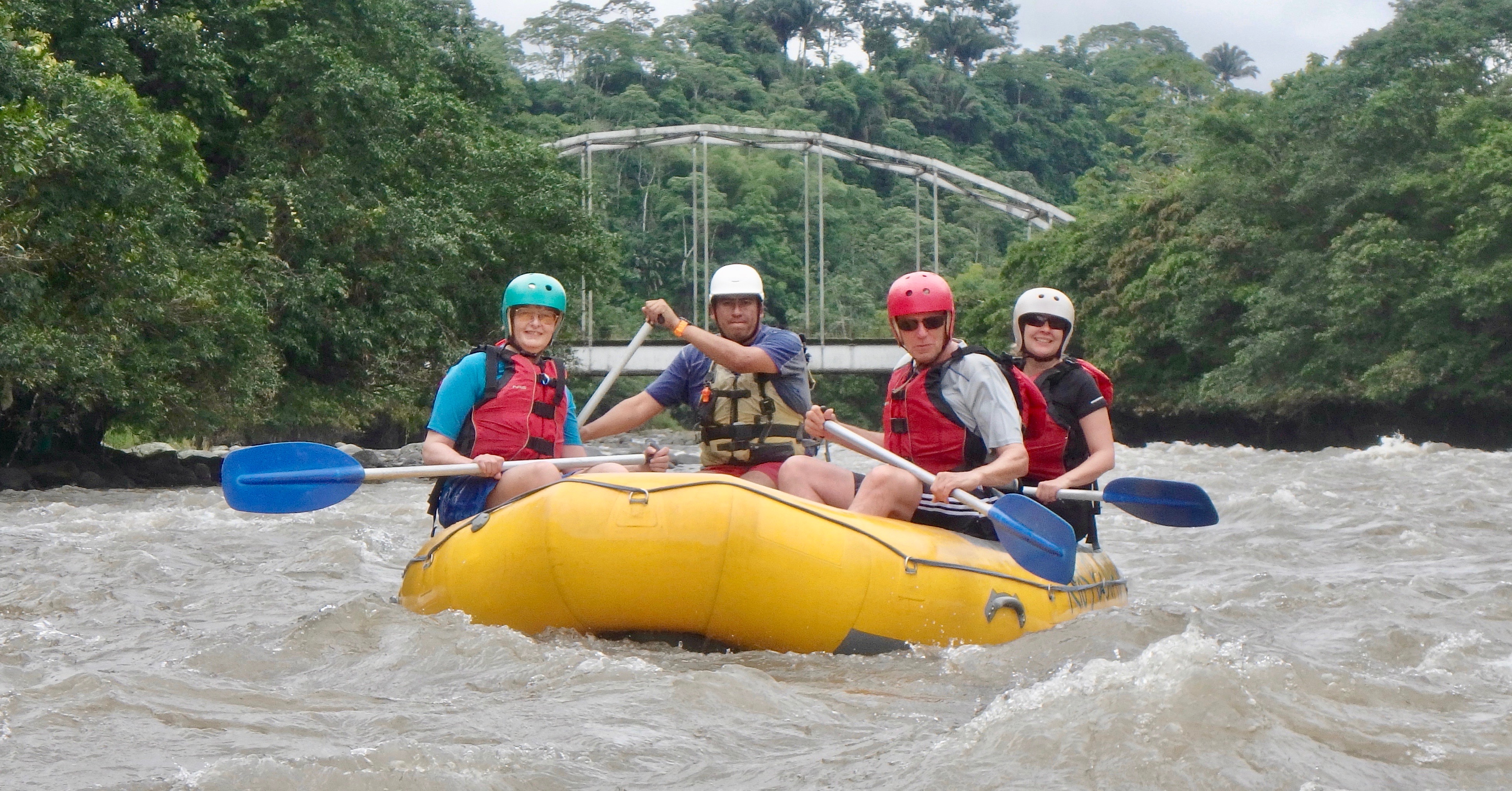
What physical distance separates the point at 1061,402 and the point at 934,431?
68 centimetres

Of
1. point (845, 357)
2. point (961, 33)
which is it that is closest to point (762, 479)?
point (845, 357)

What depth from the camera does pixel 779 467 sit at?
5293 millimetres

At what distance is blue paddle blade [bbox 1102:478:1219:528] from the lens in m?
5.66

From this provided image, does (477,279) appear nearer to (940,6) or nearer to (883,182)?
(883,182)

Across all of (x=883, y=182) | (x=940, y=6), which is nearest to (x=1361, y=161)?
(x=883, y=182)

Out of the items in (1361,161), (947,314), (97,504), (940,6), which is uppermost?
(940,6)

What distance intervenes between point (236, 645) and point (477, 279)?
16391 millimetres

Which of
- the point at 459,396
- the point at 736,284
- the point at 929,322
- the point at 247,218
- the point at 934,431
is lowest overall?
the point at 934,431

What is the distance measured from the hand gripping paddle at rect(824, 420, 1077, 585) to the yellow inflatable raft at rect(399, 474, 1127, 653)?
140 millimetres

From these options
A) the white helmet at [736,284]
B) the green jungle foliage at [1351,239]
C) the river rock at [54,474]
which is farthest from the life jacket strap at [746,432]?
the green jungle foliage at [1351,239]

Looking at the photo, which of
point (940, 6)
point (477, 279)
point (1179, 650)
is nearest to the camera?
A: point (1179, 650)

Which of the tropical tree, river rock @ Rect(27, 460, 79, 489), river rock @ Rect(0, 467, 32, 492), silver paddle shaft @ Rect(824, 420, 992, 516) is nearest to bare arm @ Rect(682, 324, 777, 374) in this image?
silver paddle shaft @ Rect(824, 420, 992, 516)

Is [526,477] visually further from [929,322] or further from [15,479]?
[15,479]

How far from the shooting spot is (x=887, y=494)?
492 centimetres
